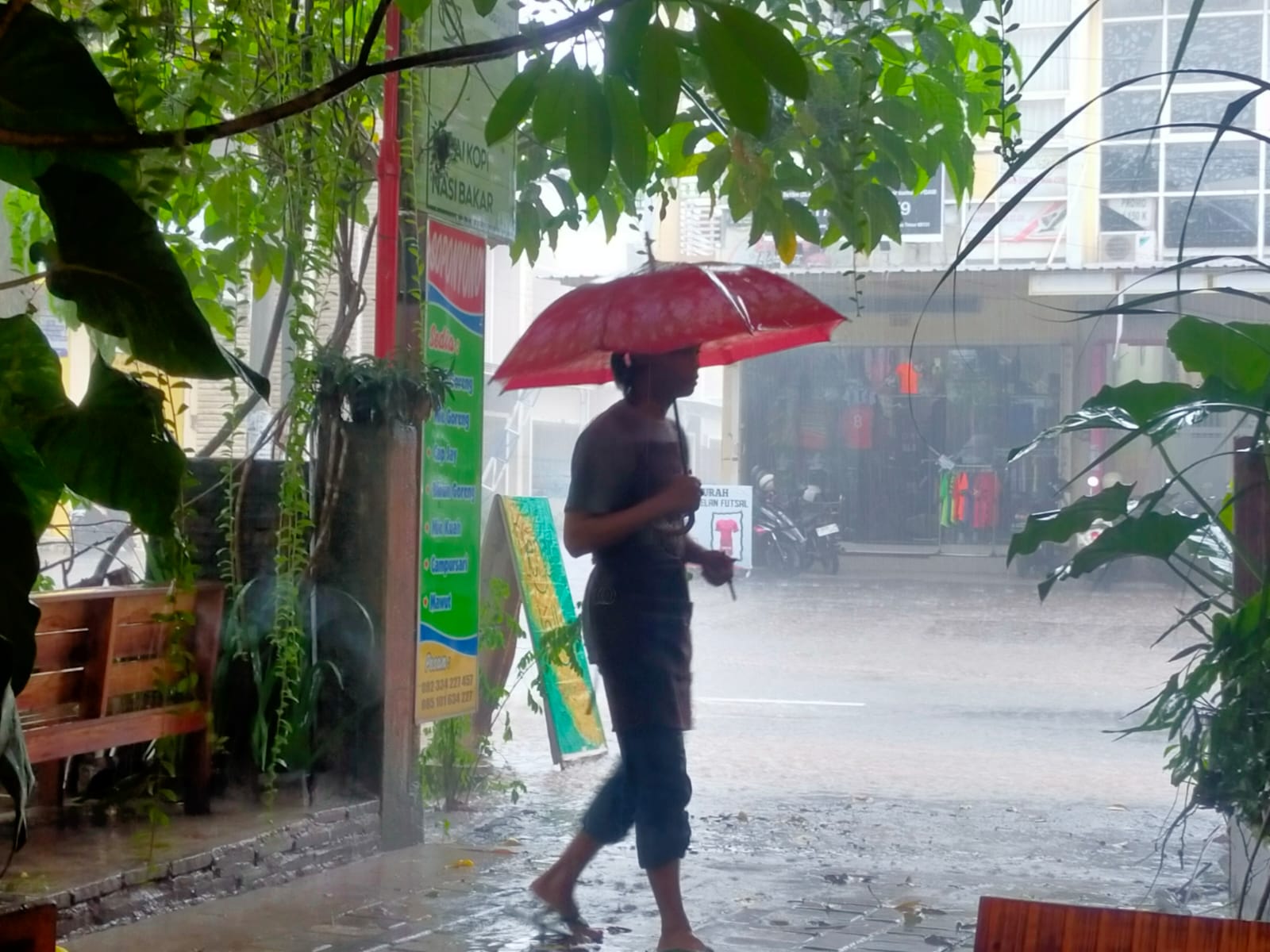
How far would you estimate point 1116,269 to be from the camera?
523cm

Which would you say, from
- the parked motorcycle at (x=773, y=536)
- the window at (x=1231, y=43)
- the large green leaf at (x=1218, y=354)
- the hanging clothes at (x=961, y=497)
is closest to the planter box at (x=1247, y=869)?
the large green leaf at (x=1218, y=354)

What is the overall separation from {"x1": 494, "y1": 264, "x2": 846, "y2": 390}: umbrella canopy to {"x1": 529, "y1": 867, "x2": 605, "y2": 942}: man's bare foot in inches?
51.4

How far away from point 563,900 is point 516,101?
259 centimetres

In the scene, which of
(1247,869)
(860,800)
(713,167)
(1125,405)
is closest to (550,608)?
(860,800)

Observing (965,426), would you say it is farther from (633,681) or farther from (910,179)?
(633,681)

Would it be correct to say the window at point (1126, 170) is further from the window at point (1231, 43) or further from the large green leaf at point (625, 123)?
the large green leaf at point (625, 123)

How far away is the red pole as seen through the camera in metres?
4.74

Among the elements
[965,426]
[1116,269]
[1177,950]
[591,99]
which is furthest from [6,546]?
[965,426]

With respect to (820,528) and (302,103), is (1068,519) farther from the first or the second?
(820,528)

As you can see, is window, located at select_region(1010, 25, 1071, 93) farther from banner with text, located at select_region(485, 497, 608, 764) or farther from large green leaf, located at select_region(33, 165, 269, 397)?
large green leaf, located at select_region(33, 165, 269, 397)

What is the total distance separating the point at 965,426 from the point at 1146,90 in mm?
3041

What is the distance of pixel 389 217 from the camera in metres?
4.83

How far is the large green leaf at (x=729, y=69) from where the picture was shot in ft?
4.58

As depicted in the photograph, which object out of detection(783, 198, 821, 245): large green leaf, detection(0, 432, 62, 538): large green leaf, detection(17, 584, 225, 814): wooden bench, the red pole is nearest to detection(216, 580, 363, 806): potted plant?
detection(17, 584, 225, 814): wooden bench
